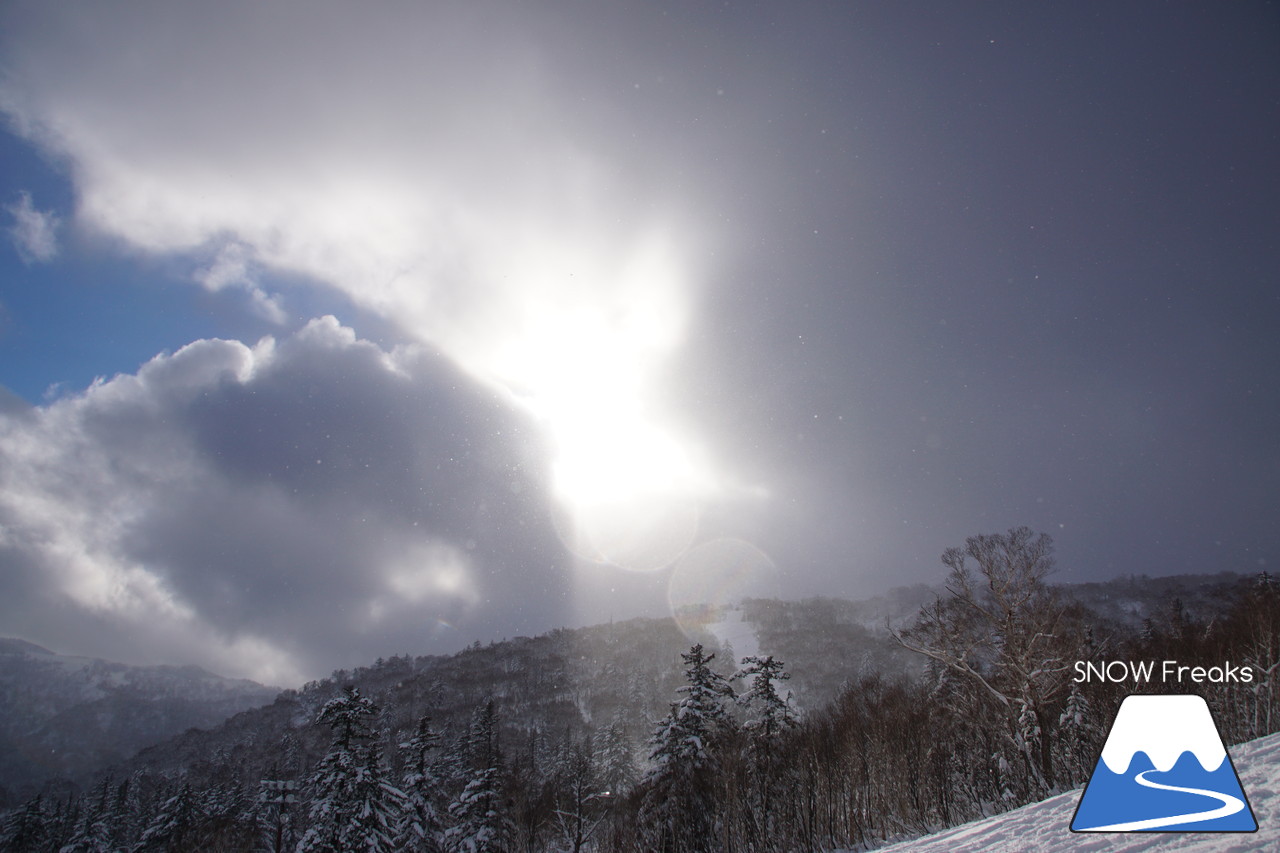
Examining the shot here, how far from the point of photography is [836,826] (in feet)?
110

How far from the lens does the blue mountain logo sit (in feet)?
20.6

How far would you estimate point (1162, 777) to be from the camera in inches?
259

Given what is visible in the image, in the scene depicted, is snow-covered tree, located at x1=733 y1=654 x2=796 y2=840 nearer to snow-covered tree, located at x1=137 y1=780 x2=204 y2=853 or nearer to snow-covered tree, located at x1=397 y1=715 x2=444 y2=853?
snow-covered tree, located at x1=397 y1=715 x2=444 y2=853

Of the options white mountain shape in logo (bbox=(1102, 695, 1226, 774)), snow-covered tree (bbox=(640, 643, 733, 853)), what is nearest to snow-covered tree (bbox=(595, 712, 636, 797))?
snow-covered tree (bbox=(640, 643, 733, 853))

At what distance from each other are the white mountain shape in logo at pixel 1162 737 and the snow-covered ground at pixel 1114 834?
0.71m

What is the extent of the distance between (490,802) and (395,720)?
544ft

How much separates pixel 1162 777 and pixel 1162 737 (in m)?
0.44

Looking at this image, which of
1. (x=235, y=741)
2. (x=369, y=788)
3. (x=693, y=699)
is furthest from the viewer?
(x=235, y=741)

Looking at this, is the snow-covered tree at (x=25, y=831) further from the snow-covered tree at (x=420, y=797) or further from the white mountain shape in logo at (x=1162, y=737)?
the white mountain shape in logo at (x=1162, y=737)

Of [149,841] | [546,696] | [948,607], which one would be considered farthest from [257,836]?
[546,696]

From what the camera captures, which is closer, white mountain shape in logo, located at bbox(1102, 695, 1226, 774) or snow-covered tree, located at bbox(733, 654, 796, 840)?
white mountain shape in logo, located at bbox(1102, 695, 1226, 774)

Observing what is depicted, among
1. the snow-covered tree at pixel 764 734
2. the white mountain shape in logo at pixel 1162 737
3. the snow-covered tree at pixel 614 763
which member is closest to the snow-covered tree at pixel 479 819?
the snow-covered tree at pixel 764 734

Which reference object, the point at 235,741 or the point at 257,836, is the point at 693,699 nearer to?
the point at 257,836

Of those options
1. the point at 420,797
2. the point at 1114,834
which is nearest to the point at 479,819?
the point at 420,797
